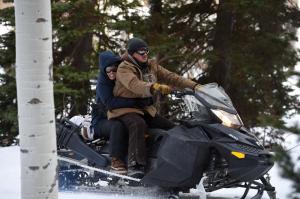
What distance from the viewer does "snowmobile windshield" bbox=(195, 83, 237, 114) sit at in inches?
193

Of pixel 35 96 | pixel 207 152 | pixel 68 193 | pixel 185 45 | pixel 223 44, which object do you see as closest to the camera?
pixel 35 96

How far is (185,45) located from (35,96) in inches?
272

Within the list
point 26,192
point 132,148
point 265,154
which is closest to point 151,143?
point 132,148

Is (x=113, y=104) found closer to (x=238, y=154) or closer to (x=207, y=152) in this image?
(x=207, y=152)

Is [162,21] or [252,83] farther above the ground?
[162,21]

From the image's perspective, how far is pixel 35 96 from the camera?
3232 mm

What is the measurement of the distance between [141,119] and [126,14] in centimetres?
463

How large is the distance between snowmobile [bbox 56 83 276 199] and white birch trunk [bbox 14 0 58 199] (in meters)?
1.77

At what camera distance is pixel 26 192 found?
3.35m

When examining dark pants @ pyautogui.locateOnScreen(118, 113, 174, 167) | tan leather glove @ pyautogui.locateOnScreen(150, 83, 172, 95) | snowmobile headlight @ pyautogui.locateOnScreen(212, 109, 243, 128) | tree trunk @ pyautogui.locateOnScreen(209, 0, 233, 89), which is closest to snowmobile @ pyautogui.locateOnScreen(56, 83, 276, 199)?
snowmobile headlight @ pyautogui.locateOnScreen(212, 109, 243, 128)

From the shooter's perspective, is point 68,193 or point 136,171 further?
point 68,193

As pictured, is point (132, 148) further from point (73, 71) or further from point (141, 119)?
point (73, 71)

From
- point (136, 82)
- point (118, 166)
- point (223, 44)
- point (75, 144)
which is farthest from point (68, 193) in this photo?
point (223, 44)

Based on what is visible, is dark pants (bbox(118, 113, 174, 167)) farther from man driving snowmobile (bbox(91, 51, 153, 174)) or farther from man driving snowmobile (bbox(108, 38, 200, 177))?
man driving snowmobile (bbox(91, 51, 153, 174))
